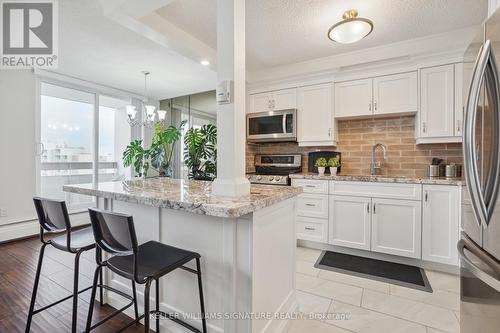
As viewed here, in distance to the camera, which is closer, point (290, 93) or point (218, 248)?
point (218, 248)

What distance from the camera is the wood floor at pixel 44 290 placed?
5.61 ft

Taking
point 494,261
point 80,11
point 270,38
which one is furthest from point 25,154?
point 494,261

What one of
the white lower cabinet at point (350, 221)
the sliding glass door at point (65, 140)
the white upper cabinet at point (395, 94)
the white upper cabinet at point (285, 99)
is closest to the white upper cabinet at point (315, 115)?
the white upper cabinet at point (285, 99)

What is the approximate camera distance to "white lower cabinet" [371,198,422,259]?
2.59m

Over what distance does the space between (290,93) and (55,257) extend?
143 inches

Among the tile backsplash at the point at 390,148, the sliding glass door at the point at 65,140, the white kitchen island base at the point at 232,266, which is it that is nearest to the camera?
the white kitchen island base at the point at 232,266

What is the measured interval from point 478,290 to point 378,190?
1.72 m

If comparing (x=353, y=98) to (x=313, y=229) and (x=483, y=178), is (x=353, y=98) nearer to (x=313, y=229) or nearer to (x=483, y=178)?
(x=313, y=229)

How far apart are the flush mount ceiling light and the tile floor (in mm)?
2308

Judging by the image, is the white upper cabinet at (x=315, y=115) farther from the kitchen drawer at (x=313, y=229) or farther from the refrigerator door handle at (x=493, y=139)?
the refrigerator door handle at (x=493, y=139)

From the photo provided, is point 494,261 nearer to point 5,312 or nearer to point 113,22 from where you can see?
point 5,312

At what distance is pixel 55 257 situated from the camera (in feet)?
9.40

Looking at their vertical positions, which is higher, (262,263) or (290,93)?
(290,93)

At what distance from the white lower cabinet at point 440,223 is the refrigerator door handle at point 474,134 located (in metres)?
1.63
